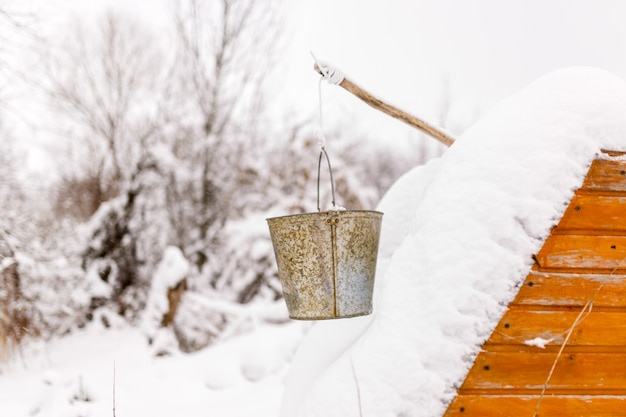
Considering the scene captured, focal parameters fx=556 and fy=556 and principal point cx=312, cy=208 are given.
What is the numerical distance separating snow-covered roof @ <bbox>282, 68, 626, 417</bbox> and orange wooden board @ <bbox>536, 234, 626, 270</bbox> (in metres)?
0.10

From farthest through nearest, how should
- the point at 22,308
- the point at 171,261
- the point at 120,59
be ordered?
the point at 120,59
the point at 171,261
the point at 22,308

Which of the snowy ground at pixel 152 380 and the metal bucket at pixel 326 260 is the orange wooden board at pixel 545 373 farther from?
the snowy ground at pixel 152 380

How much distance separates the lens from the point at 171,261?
362 inches

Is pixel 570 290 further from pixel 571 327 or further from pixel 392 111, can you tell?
pixel 392 111

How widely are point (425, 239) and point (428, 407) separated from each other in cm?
73

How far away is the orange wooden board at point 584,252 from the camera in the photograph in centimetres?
244

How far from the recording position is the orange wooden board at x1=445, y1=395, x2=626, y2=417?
238 cm

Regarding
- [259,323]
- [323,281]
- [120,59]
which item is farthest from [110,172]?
[323,281]

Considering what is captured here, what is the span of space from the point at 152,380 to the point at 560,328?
19.5ft

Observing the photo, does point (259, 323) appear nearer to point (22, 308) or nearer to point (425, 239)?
point (22, 308)

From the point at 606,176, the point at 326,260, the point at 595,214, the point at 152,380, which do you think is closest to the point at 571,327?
the point at 595,214

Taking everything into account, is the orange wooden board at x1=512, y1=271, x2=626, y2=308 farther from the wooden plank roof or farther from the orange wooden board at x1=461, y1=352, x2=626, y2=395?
the orange wooden board at x1=461, y1=352, x2=626, y2=395

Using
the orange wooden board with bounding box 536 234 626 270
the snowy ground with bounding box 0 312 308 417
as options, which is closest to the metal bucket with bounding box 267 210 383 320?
the orange wooden board with bounding box 536 234 626 270

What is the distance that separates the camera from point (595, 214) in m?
2.47
